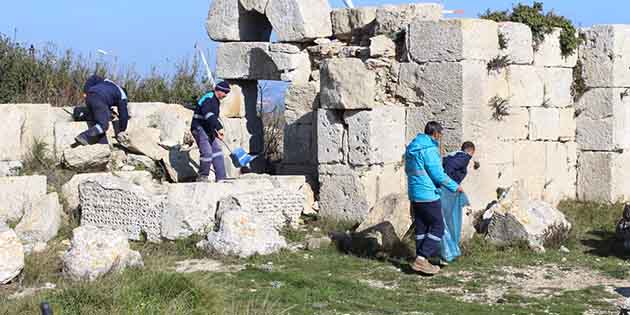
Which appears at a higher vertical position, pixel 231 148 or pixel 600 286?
pixel 231 148

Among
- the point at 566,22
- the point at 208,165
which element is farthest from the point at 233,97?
the point at 566,22

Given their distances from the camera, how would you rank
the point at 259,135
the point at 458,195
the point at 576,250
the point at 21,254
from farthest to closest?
1. the point at 259,135
2. the point at 576,250
3. the point at 458,195
4. the point at 21,254

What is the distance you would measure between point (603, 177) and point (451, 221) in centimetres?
426

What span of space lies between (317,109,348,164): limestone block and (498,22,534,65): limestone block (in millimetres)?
2504

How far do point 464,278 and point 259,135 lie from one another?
617 centimetres

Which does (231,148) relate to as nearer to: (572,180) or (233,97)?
(233,97)

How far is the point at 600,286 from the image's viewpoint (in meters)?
11.0

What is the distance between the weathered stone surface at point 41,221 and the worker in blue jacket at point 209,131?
2074mm

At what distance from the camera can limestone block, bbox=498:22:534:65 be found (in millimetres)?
14445

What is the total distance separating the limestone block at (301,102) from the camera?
1502cm

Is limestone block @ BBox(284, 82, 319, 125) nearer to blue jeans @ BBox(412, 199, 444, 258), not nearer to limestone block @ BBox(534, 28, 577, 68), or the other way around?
limestone block @ BBox(534, 28, 577, 68)

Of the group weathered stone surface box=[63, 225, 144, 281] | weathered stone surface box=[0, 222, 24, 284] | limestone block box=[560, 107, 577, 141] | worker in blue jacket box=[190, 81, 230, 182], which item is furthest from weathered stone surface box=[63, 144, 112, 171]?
limestone block box=[560, 107, 577, 141]

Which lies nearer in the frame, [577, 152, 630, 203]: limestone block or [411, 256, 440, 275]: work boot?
[411, 256, 440, 275]: work boot

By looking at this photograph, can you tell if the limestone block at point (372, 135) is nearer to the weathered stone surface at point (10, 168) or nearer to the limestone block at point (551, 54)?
the limestone block at point (551, 54)
